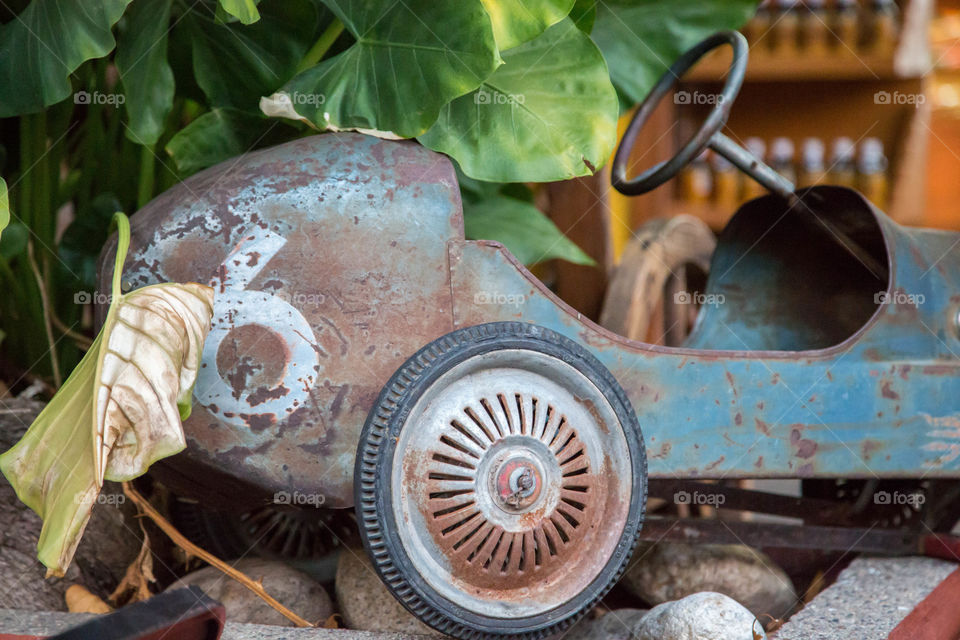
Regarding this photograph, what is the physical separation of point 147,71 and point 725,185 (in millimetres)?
1888

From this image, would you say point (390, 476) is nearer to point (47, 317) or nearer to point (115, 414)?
point (115, 414)

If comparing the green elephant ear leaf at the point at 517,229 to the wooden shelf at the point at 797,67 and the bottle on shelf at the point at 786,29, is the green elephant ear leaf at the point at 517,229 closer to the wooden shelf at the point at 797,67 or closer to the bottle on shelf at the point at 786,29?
the wooden shelf at the point at 797,67

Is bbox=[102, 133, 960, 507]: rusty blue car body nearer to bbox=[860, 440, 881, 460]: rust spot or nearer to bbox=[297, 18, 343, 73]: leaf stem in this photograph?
bbox=[860, 440, 881, 460]: rust spot

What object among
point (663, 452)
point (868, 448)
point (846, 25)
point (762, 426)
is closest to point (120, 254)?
point (663, 452)

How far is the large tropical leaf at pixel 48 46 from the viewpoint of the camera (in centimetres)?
105

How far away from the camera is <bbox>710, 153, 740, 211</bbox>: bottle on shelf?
267 centimetres

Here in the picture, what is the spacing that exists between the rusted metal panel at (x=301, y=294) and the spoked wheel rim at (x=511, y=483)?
0.10 meters

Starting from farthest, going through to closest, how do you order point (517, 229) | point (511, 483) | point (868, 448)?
point (517, 229) → point (868, 448) → point (511, 483)

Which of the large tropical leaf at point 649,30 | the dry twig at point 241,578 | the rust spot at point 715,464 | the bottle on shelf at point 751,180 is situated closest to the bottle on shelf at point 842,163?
the bottle on shelf at point 751,180

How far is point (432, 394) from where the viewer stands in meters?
0.92

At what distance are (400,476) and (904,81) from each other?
7.62 ft

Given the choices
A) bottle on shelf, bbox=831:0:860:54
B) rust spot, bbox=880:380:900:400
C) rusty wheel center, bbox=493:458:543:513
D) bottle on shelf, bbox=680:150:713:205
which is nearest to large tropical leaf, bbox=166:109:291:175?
rusty wheel center, bbox=493:458:543:513

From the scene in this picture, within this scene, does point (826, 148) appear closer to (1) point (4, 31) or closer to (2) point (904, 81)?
(2) point (904, 81)

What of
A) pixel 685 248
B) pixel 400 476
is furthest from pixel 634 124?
pixel 400 476
